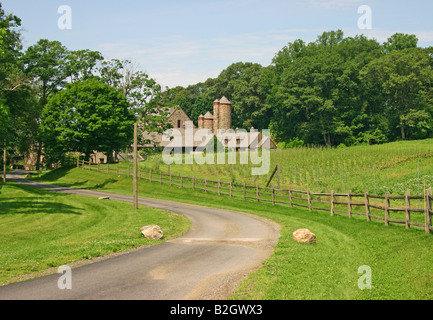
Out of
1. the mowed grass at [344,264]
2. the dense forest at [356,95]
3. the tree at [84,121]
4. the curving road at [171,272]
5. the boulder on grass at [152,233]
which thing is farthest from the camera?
the dense forest at [356,95]

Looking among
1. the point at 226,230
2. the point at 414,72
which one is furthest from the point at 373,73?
the point at 226,230

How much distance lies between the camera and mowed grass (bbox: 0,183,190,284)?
13.8m

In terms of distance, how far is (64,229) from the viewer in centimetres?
2200

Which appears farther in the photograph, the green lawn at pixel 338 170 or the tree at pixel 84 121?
the tree at pixel 84 121

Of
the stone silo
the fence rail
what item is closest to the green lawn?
the fence rail

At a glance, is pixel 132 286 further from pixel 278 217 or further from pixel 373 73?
pixel 373 73

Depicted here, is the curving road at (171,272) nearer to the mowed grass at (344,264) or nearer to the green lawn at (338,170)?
the mowed grass at (344,264)

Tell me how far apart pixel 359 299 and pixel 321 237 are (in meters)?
8.19

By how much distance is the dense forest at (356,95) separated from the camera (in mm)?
79250

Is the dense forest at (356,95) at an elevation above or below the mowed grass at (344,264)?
above

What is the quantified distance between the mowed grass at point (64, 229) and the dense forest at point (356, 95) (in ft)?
133

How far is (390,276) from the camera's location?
37.6 ft

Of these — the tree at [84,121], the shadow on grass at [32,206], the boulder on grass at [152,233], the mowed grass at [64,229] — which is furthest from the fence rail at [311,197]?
the shadow on grass at [32,206]

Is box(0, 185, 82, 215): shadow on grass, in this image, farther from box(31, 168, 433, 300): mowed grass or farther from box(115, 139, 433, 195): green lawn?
box(115, 139, 433, 195): green lawn
